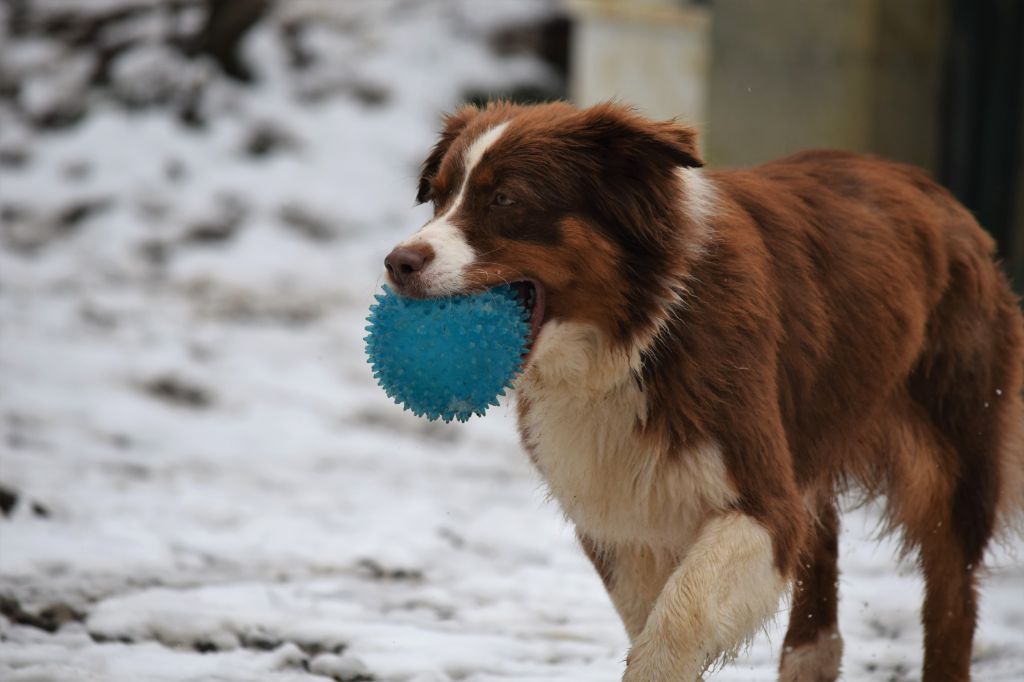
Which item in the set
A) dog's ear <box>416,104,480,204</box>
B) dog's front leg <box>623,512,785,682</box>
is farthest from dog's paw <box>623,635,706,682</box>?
dog's ear <box>416,104,480,204</box>

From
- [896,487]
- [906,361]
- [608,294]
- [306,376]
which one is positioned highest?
[608,294]

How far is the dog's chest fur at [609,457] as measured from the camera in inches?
155

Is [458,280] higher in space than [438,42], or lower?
higher

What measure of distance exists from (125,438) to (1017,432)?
537 centimetres

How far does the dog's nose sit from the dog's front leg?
103cm

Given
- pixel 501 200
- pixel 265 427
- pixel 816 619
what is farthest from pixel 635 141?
pixel 265 427

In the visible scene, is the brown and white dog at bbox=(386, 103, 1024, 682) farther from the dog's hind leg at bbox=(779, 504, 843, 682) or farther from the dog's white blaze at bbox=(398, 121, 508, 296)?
the dog's hind leg at bbox=(779, 504, 843, 682)

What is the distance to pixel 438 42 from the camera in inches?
559

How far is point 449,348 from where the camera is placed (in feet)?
Result: 12.6

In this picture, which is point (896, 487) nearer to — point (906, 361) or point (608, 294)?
point (906, 361)

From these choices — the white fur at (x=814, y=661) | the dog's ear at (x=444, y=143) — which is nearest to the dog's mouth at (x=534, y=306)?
the dog's ear at (x=444, y=143)

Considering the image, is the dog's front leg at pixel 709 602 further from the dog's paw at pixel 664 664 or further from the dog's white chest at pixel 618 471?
the dog's white chest at pixel 618 471

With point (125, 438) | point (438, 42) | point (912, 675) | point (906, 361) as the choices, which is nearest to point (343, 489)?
point (125, 438)

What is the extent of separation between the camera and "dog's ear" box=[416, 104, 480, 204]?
4340 mm
